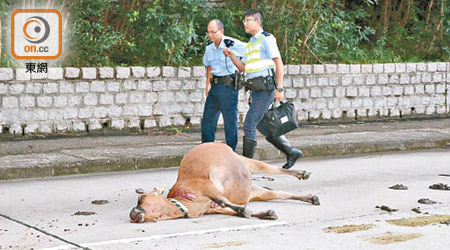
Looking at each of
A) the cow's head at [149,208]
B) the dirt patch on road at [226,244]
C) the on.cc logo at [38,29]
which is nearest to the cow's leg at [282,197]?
the cow's head at [149,208]

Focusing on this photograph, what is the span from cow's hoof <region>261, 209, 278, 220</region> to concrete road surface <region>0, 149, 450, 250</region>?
0.06 metres

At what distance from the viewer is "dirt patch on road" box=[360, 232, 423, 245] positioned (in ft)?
22.8

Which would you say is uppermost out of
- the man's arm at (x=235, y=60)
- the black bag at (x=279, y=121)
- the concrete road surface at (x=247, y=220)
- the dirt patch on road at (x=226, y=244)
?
the man's arm at (x=235, y=60)

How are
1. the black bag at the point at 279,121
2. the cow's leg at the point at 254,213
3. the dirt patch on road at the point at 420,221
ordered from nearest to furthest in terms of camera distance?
the dirt patch on road at the point at 420,221 < the cow's leg at the point at 254,213 < the black bag at the point at 279,121

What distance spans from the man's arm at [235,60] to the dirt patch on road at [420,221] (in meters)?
3.70

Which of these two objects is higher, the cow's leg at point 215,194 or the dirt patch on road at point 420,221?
the cow's leg at point 215,194

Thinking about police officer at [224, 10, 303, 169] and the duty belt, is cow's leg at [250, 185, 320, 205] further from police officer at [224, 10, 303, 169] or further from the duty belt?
the duty belt

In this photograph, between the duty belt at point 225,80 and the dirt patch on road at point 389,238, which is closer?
the dirt patch on road at point 389,238

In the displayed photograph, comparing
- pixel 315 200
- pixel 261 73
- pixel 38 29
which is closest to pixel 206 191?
pixel 315 200

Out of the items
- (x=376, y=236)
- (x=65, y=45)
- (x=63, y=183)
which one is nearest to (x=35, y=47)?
(x=65, y=45)

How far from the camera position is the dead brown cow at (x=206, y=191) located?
7.28 meters

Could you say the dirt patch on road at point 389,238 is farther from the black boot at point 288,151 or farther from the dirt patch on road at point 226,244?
the black boot at point 288,151

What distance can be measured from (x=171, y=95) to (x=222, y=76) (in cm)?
404

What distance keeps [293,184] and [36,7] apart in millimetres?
6712
